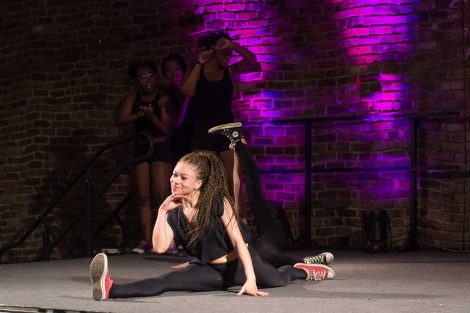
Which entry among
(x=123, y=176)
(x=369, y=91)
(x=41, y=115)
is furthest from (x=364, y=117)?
(x=41, y=115)

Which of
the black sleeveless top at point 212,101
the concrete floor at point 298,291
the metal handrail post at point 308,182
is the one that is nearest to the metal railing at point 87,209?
the black sleeveless top at point 212,101

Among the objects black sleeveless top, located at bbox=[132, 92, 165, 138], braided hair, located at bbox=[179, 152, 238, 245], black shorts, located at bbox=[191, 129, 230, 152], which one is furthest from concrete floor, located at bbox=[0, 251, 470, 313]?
black sleeveless top, located at bbox=[132, 92, 165, 138]

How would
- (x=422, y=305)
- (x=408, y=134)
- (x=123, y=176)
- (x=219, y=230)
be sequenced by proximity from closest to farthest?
(x=422, y=305), (x=219, y=230), (x=408, y=134), (x=123, y=176)

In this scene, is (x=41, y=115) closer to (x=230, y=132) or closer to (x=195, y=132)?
(x=195, y=132)

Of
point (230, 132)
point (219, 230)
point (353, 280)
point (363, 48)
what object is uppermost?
point (363, 48)

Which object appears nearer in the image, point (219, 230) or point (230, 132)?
point (219, 230)

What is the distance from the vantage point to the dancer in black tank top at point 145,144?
27.2 ft

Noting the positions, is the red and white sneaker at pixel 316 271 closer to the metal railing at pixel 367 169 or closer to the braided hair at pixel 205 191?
the braided hair at pixel 205 191

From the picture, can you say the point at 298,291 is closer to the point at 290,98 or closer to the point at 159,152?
the point at 159,152

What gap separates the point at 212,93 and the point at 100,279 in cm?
294

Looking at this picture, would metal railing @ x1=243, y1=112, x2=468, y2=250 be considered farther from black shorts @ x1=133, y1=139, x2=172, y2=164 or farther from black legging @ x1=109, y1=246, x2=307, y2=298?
black legging @ x1=109, y1=246, x2=307, y2=298

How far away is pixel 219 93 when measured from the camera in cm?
783

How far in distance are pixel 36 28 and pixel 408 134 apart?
3.72 m

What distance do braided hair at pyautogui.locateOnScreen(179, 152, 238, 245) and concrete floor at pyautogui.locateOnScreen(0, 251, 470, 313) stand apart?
0.35 metres
